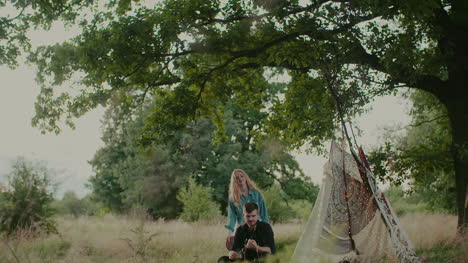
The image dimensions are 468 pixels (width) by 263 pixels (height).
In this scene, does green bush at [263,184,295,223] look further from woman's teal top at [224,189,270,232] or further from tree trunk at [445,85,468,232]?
woman's teal top at [224,189,270,232]

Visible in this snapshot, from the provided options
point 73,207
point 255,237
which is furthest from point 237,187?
point 73,207

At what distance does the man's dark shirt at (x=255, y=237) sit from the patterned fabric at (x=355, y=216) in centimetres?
121

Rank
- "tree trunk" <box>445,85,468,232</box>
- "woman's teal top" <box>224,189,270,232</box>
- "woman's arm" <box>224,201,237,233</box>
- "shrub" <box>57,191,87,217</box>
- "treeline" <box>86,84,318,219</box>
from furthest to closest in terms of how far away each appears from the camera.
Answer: "treeline" <box>86,84,318,219</box>, "shrub" <box>57,191,87,217</box>, "tree trunk" <box>445,85,468,232</box>, "woman's arm" <box>224,201,237,233</box>, "woman's teal top" <box>224,189,270,232</box>

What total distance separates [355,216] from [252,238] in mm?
2074

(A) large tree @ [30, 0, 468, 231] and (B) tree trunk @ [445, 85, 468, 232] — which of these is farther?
(B) tree trunk @ [445, 85, 468, 232]

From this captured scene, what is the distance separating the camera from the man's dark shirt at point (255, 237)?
14.4ft

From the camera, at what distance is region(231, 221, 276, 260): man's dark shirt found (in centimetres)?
440

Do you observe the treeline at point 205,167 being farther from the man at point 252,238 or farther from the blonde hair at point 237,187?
the man at point 252,238

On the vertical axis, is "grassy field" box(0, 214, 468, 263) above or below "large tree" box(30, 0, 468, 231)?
below

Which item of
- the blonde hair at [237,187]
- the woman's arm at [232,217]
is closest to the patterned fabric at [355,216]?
the woman's arm at [232,217]

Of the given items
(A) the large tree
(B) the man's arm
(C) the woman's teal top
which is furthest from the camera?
(A) the large tree

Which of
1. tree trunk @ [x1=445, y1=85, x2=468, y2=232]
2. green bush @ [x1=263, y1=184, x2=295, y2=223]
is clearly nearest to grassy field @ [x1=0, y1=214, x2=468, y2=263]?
tree trunk @ [x1=445, y1=85, x2=468, y2=232]

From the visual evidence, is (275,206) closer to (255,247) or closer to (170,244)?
(170,244)

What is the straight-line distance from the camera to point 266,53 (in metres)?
8.78
